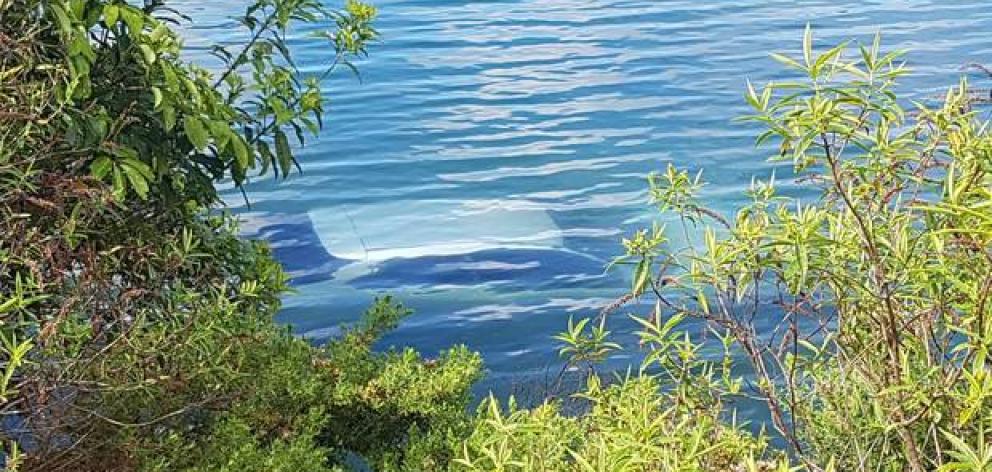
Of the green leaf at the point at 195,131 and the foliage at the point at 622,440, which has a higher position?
the green leaf at the point at 195,131

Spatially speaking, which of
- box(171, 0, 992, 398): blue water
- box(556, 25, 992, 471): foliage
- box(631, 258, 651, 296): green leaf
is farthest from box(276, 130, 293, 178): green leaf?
box(171, 0, 992, 398): blue water

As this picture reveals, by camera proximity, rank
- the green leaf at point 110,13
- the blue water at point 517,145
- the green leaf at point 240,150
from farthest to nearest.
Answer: the blue water at point 517,145 → the green leaf at point 240,150 → the green leaf at point 110,13

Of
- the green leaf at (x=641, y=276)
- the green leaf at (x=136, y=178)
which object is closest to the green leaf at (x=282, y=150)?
the green leaf at (x=136, y=178)

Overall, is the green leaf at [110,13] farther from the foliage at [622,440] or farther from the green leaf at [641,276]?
the green leaf at [641,276]

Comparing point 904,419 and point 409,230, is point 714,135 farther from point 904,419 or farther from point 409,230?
point 904,419

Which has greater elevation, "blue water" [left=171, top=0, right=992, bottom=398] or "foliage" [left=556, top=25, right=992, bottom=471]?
"foliage" [left=556, top=25, right=992, bottom=471]

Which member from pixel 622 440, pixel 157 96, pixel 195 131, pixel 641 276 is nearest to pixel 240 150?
pixel 195 131

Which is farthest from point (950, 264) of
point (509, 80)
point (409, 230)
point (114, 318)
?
point (509, 80)

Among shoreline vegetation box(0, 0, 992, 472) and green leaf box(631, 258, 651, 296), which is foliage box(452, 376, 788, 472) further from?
green leaf box(631, 258, 651, 296)

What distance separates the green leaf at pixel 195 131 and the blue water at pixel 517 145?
2.34m

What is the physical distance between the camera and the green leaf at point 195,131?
117 inches

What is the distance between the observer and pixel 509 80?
1130 cm

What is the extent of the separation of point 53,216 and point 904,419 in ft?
5.91

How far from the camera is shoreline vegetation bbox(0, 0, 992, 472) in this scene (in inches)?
77.4
